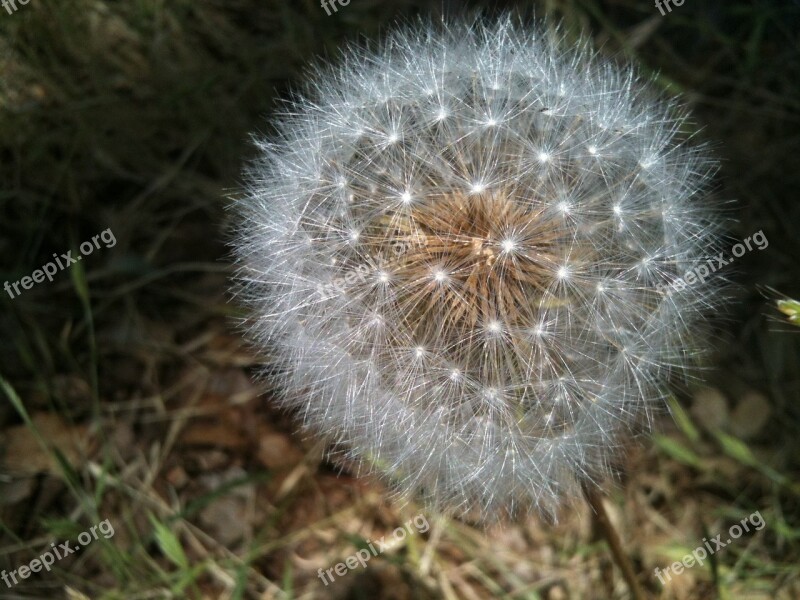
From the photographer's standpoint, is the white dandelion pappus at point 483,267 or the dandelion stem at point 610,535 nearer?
the white dandelion pappus at point 483,267

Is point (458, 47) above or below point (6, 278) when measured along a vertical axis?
below

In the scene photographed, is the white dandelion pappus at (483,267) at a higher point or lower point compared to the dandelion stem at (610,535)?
higher

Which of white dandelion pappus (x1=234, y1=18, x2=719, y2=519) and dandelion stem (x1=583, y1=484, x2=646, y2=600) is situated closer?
white dandelion pappus (x1=234, y1=18, x2=719, y2=519)

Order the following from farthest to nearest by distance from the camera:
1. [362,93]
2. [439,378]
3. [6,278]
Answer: [6,278]
[362,93]
[439,378]

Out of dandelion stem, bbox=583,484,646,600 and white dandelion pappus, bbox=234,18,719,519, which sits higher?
white dandelion pappus, bbox=234,18,719,519

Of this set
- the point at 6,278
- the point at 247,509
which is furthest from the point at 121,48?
the point at 247,509

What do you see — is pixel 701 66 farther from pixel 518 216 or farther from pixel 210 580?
pixel 210 580

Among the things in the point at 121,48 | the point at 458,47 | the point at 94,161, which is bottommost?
the point at 458,47

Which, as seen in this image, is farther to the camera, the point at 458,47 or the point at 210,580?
the point at 210,580

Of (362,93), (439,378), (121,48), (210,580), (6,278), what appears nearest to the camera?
(439,378)
